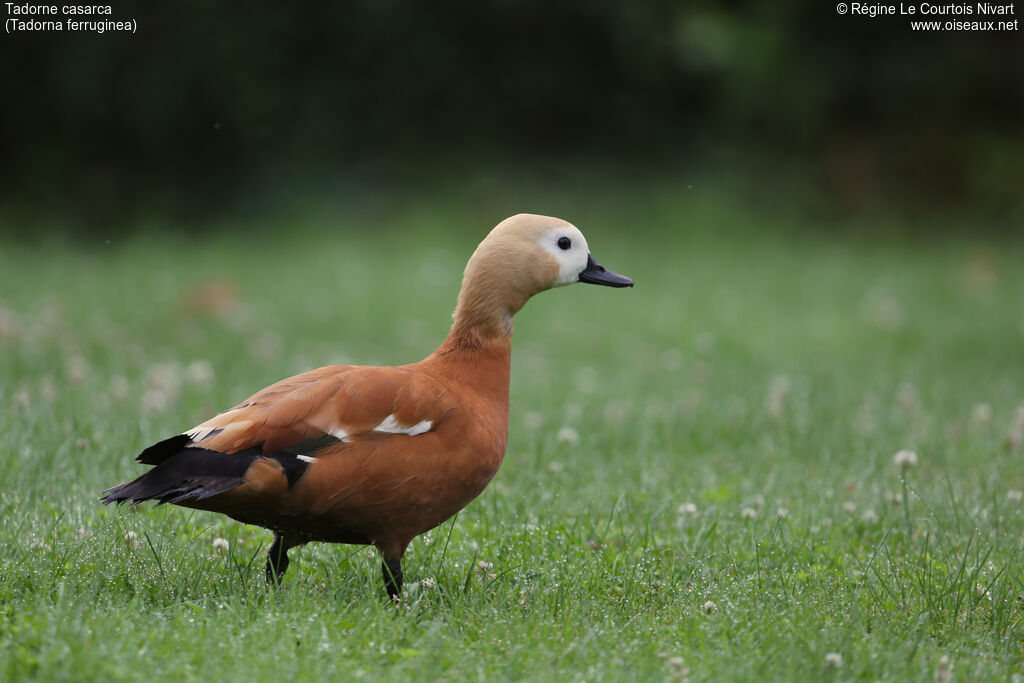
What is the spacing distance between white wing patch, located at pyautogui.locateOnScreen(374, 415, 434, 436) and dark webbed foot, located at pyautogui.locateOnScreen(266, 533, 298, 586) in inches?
19.9

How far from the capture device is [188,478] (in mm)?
2973

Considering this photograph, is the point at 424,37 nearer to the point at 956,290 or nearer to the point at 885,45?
the point at 885,45

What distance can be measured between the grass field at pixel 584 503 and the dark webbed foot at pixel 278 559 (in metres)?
0.05

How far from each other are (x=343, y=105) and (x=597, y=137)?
379cm

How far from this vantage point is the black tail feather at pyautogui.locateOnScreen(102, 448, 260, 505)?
2.93 m

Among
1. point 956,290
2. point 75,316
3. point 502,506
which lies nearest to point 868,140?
point 956,290

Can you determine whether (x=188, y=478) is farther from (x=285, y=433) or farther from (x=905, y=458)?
(x=905, y=458)

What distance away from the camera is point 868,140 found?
1531 centimetres

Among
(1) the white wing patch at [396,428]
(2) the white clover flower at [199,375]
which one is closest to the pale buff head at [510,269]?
(1) the white wing patch at [396,428]

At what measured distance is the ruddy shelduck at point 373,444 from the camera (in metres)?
3.02

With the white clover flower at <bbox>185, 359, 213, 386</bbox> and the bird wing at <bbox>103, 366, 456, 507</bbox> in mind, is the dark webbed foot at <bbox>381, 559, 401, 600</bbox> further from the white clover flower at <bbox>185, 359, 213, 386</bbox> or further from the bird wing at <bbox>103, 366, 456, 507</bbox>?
the white clover flower at <bbox>185, 359, 213, 386</bbox>

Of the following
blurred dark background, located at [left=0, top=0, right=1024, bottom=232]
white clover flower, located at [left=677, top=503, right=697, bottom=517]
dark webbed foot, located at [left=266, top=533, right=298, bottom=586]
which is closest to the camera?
dark webbed foot, located at [left=266, top=533, right=298, bottom=586]

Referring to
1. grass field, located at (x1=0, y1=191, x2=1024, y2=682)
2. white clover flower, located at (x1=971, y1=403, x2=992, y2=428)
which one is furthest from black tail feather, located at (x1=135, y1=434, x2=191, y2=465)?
white clover flower, located at (x1=971, y1=403, x2=992, y2=428)

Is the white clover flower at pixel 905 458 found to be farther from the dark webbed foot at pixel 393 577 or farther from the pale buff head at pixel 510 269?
the dark webbed foot at pixel 393 577
